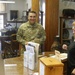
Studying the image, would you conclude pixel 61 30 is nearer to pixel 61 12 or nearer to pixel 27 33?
pixel 61 12

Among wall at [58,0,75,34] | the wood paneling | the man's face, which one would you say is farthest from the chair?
the man's face

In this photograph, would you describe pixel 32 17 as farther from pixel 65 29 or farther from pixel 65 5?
pixel 65 5

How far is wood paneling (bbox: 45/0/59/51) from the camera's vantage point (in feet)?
16.0

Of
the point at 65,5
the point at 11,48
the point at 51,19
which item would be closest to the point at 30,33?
the point at 51,19

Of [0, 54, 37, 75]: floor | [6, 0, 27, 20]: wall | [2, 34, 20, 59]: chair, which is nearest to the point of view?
[0, 54, 37, 75]: floor

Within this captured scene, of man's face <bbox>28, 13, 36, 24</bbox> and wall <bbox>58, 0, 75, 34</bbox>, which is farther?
wall <bbox>58, 0, 75, 34</bbox>

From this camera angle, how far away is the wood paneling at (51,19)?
4887mm

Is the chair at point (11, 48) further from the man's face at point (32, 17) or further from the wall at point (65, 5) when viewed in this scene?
the man's face at point (32, 17)

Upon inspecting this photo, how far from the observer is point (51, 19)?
16.2ft

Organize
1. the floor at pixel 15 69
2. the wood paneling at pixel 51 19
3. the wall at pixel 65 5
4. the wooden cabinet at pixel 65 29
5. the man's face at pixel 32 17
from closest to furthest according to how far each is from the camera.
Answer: the floor at pixel 15 69
the man's face at pixel 32 17
the wood paneling at pixel 51 19
the wooden cabinet at pixel 65 29
the wall at pixel 65 5

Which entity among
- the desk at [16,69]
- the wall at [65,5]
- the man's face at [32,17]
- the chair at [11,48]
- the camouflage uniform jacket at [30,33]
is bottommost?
the chair at [11,48]

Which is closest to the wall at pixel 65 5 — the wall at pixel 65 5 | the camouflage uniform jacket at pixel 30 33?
the wall at pixel 65 5

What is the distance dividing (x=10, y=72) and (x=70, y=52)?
681 mm

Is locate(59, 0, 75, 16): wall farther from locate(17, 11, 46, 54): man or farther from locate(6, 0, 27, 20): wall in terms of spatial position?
locate(6, 0, 27, 20): wall
